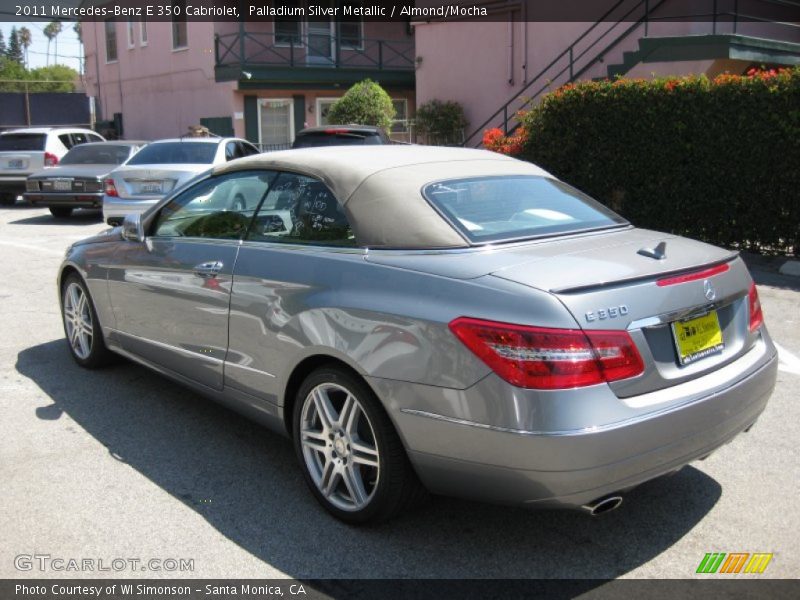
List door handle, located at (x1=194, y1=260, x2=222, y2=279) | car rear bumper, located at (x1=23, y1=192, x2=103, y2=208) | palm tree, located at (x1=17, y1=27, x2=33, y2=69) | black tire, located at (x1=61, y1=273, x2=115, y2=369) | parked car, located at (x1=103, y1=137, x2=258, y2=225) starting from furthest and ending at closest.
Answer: palm tree, located at (x1=17, y1=27, x2=33, y2=69) → car rear bumper, located at (x1=23, y1=192, x2=103, y2=208) → parked car, located at (x1=103, y1=137, x2=258, y2=225) → black tire, located at (x1=61, y1=273, x2=115, y2=369) → door handle, located at (x1=194, y1=260, x2=222, y2=279)

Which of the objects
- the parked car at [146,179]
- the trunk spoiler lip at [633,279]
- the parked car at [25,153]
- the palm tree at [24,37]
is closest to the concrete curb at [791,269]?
the trunk spoiler lip at [633,279]

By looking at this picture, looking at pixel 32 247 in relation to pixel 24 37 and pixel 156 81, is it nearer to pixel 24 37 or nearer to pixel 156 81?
pixel 156 81

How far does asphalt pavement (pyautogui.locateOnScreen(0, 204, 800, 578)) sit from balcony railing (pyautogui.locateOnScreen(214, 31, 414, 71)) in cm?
1959

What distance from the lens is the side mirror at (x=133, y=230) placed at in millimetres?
5340

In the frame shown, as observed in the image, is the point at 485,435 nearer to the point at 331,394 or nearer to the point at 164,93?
the point at 331,394

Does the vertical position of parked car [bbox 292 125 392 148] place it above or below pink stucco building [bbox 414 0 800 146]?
below

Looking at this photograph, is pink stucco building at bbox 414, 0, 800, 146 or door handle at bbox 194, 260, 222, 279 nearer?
door handle at bbox 194, 260, 222, 279

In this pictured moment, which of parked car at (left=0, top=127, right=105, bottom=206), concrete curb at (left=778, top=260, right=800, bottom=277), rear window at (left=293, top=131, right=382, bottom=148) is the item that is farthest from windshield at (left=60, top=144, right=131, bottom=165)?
concrete curb at (left=778, top=260, right=800, bottom=277)

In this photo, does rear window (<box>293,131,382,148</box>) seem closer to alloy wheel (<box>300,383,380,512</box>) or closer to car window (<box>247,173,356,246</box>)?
car window (<box>247,173,356,246</box>)

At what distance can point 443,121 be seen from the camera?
20922 mm

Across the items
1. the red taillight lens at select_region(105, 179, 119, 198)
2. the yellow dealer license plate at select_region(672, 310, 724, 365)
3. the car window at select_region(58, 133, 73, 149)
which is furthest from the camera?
the car window at select_region(58, 133, 73, 149)

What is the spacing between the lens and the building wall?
2456 cm

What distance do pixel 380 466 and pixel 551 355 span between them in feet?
3.07

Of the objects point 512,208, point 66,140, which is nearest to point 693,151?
point 512,208
